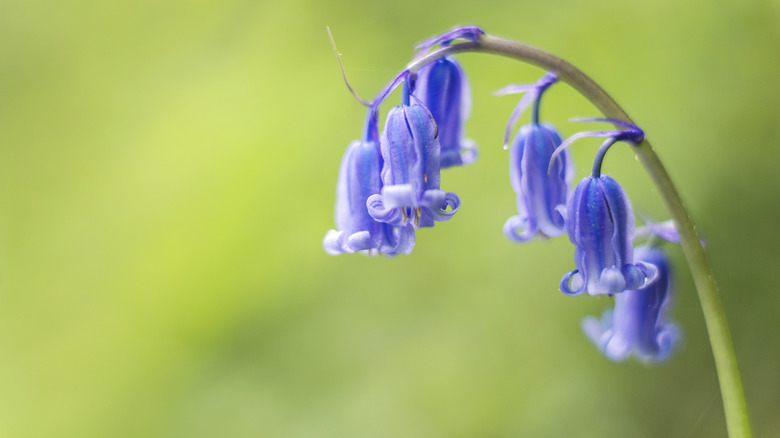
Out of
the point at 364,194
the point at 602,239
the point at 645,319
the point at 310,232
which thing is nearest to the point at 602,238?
the point at 602,239

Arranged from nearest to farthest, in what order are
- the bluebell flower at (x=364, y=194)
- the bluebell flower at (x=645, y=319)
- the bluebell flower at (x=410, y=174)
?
1. the bluebell flower at (x=410, y=174)
2. the bluebell flower at (x=364, y=194)
3. the bluebell flower at (x=645, y=319)

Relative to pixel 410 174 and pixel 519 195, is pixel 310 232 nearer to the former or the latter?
pixel 519 195

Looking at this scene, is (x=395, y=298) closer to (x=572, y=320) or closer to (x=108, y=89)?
(x=572, y=320)

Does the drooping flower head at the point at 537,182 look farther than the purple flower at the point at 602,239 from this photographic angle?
Yes

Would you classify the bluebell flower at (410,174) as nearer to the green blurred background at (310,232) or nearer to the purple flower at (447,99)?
the purple flower at (447,99)

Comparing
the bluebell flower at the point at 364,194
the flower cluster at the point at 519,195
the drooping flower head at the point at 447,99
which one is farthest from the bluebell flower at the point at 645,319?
the bluebell flower at the point at 364,194

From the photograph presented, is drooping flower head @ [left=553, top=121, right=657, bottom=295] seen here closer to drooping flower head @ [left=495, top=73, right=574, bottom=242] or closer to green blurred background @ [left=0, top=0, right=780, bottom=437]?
drooping flower head @ [left=495, top=73, right=574, bottom=242]

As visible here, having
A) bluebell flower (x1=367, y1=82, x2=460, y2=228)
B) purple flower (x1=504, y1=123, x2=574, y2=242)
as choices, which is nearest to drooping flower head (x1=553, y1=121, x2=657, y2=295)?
purple flower (x1=504, y1=123, x2=574, y2=242)
